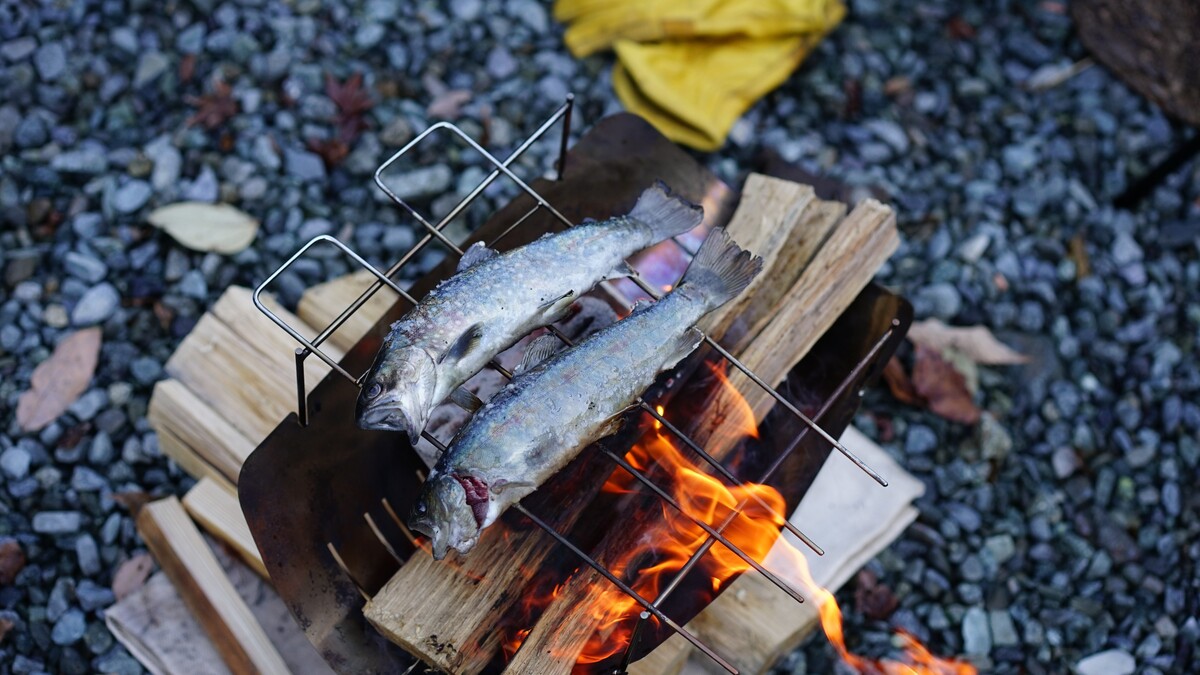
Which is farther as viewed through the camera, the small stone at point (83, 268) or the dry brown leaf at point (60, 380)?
the small stone at point (83, 268)

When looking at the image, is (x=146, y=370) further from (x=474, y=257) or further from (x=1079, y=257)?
(x=1079, y=257)

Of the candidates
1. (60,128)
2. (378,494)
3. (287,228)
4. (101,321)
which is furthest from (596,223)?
(60,128)

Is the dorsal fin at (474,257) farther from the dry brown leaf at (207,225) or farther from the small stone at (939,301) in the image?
the small stone at (939,301)

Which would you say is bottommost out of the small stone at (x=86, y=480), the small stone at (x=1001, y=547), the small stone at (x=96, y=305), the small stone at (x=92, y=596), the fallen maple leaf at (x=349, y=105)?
the small stone at (x=1001, y=547)

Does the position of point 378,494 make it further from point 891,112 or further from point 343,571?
point 891,112

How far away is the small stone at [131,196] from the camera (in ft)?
17.7

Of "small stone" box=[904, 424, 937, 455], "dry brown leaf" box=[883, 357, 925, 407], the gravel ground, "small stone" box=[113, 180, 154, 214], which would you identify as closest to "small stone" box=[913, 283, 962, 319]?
the gravel ground

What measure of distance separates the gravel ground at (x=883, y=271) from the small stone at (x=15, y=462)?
0.04ft

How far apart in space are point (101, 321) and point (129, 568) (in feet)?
4.36

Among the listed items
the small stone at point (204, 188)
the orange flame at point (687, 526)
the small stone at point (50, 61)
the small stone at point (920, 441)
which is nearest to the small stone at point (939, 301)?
the small stone at point (920, 441)

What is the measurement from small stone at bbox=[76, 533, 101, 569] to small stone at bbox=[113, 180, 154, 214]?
71.4 inches

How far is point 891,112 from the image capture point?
6367mm

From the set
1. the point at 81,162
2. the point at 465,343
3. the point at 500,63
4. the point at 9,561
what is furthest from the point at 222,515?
the point at 500,63

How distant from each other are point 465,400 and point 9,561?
238 cm
